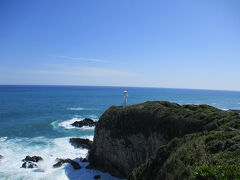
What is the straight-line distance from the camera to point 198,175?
595cm

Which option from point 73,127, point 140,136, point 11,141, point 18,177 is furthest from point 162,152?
point 73,127

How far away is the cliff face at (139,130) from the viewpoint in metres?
18.6

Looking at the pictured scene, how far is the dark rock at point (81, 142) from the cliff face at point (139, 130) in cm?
491

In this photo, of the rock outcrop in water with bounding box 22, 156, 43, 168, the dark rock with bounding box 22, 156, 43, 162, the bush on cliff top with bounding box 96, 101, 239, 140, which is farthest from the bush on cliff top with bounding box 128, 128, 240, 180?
the dark rock with bounding box 22, 156, 43, 162

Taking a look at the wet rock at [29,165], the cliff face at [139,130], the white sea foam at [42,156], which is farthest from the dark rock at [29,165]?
the cliff face at [139,130]

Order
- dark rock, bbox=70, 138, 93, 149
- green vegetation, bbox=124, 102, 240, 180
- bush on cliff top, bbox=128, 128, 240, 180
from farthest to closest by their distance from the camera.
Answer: dark rock, bbox=70, 138, 93, 149, green vegetation, bbox=124, 102, 240, 180, bush on cliff top, bbox=128, 128, 240, 180

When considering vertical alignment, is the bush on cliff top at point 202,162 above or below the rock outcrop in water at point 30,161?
above

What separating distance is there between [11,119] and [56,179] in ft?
115

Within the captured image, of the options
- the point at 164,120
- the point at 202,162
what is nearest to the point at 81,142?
the point at 164,120

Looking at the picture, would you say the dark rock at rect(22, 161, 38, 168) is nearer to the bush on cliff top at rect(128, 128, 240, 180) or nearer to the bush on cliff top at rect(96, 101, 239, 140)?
the bush on cliff top at rect(96, 101, 239, 140)

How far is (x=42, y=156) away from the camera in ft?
88.9

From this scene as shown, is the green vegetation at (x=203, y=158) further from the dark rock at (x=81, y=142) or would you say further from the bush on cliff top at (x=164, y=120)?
the dark rock at (x=81, y=142)

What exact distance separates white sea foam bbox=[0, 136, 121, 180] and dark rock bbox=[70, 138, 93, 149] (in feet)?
2.88

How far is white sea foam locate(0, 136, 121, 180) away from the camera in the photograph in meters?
22.2
